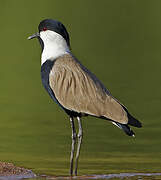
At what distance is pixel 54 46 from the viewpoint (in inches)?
414

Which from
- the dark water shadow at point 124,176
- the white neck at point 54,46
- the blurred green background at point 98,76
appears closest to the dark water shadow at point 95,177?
the dark water shadow at point 124,176

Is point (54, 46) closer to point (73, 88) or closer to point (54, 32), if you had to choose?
point (54, 32)

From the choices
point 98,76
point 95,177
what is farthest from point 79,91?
point 98,76

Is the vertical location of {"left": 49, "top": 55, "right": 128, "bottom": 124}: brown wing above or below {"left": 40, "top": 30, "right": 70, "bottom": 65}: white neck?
below

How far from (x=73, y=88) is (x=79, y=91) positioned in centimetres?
8

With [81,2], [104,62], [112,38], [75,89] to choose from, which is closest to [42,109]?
[75,89]

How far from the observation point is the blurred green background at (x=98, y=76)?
1154cm

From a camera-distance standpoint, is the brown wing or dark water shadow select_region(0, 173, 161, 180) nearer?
dark water shadow select_region(0, 173, 161, 180)

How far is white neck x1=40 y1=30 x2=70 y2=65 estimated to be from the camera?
34.4 feet

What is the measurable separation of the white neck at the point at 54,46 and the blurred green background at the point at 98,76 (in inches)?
55.3

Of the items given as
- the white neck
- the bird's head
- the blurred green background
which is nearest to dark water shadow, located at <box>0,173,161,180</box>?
the blurred green background

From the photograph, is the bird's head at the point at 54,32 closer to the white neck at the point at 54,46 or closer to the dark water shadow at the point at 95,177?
the white neck at the point at 54,46

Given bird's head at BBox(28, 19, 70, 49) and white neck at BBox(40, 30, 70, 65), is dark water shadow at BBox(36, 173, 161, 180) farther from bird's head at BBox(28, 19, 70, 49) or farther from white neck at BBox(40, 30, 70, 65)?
bird's head at BBox(28, 19, 70, 49)

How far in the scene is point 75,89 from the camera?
33.7 feet
